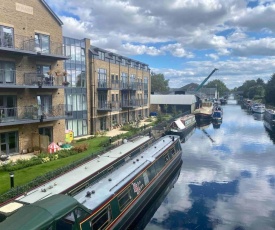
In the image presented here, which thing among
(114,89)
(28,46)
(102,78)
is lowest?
(114,89)

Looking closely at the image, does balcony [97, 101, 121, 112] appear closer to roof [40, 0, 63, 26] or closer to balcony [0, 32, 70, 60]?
balcony [0, 32, 70, 60]

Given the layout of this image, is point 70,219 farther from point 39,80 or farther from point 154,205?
point 39,80

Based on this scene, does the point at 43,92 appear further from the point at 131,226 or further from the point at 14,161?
the point at 131,226

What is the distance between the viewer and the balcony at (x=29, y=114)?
2216 centimetres

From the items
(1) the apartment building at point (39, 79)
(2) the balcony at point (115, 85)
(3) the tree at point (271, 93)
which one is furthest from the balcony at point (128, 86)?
(3) the tree at point (271, 93)

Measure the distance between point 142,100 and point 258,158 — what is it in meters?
30.1

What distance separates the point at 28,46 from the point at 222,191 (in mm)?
20762

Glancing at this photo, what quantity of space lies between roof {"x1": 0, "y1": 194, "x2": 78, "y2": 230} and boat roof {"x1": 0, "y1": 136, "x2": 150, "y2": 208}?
2322mm

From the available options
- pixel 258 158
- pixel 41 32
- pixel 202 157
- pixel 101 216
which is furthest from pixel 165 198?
pixel 41 32

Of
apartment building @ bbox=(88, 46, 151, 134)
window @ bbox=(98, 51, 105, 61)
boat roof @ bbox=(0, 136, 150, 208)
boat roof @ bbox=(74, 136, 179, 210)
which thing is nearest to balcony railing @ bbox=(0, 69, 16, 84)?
boat roof @ bbox=(0, 136, 150, 208)

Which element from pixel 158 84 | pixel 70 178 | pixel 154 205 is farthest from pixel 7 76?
pixel 158 84

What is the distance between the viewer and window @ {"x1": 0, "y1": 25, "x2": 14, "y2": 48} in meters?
21.8

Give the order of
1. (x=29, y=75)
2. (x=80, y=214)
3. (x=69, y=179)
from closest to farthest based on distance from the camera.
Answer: (x=80, y=214) → (x=69, y=179) → (x=29, y=75)

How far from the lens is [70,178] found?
1436 centimetres
